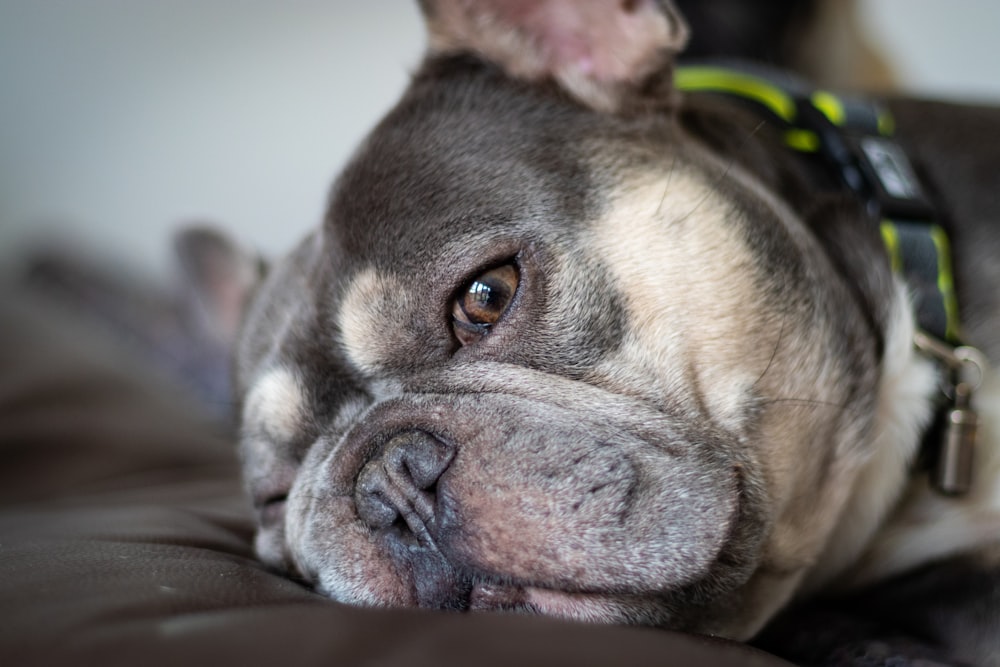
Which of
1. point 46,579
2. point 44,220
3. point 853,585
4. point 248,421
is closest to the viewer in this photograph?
point 46,579

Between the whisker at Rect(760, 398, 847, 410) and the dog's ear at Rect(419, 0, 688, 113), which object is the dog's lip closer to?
the whisker at Rect(760, 398, 847, 410)

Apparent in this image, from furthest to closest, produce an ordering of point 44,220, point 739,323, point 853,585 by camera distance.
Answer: point 44,220 < point 853,585 < point 739,323

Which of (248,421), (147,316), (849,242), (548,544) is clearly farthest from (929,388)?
(147,316)

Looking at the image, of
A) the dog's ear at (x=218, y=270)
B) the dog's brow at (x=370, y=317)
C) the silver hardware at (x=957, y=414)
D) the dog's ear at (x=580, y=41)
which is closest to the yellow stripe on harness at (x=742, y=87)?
the dog's ear at (x=580, y=41)

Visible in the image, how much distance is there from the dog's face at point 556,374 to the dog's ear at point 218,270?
2.73ft

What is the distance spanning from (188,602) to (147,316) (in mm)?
3013

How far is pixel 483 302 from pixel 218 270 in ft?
4.72

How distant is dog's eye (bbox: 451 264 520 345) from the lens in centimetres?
134

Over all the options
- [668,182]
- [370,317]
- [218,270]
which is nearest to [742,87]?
[668,182]

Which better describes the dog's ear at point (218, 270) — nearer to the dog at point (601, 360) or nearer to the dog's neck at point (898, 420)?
the dog at point (601, 360)

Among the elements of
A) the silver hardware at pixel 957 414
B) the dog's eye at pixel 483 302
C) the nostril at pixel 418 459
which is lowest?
the nostril at pixel 418 459

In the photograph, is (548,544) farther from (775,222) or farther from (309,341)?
(775,222)

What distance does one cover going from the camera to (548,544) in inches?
Result: 43.6

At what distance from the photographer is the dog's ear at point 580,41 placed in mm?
1688
